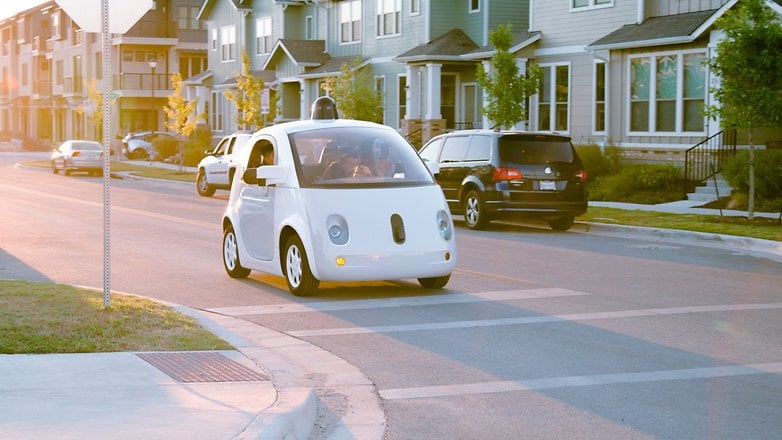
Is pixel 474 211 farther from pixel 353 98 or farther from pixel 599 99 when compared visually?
pixel 353 98

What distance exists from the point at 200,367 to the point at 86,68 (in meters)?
78.2

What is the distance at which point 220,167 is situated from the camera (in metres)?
31.6

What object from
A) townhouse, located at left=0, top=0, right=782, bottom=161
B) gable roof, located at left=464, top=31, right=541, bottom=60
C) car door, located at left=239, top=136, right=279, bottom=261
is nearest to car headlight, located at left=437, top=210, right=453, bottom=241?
car door, located at left=239, top=136, right=279, bottom=261

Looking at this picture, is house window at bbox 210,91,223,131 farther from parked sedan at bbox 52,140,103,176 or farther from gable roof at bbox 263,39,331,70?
parked sedan at bbox 52,140,103,176

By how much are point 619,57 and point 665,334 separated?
22.7 metres

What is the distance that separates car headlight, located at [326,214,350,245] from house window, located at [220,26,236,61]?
161ft

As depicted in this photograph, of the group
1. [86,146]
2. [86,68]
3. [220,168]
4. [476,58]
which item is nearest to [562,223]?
[220,168]

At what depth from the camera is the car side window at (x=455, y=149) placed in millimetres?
21953

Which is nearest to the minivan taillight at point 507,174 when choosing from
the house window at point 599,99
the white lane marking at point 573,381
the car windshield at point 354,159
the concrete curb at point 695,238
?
the concrete curb at point 695,238

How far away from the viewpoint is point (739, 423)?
693cm

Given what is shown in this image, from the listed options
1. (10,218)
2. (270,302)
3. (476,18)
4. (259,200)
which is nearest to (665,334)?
(270,302)

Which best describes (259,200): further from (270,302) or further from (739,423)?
(739,423)

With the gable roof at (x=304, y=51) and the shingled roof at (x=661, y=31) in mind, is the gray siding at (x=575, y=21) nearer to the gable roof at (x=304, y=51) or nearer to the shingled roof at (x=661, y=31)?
the shingled roof at (x=661, y=31)

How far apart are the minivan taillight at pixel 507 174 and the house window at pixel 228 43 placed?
134 ft
